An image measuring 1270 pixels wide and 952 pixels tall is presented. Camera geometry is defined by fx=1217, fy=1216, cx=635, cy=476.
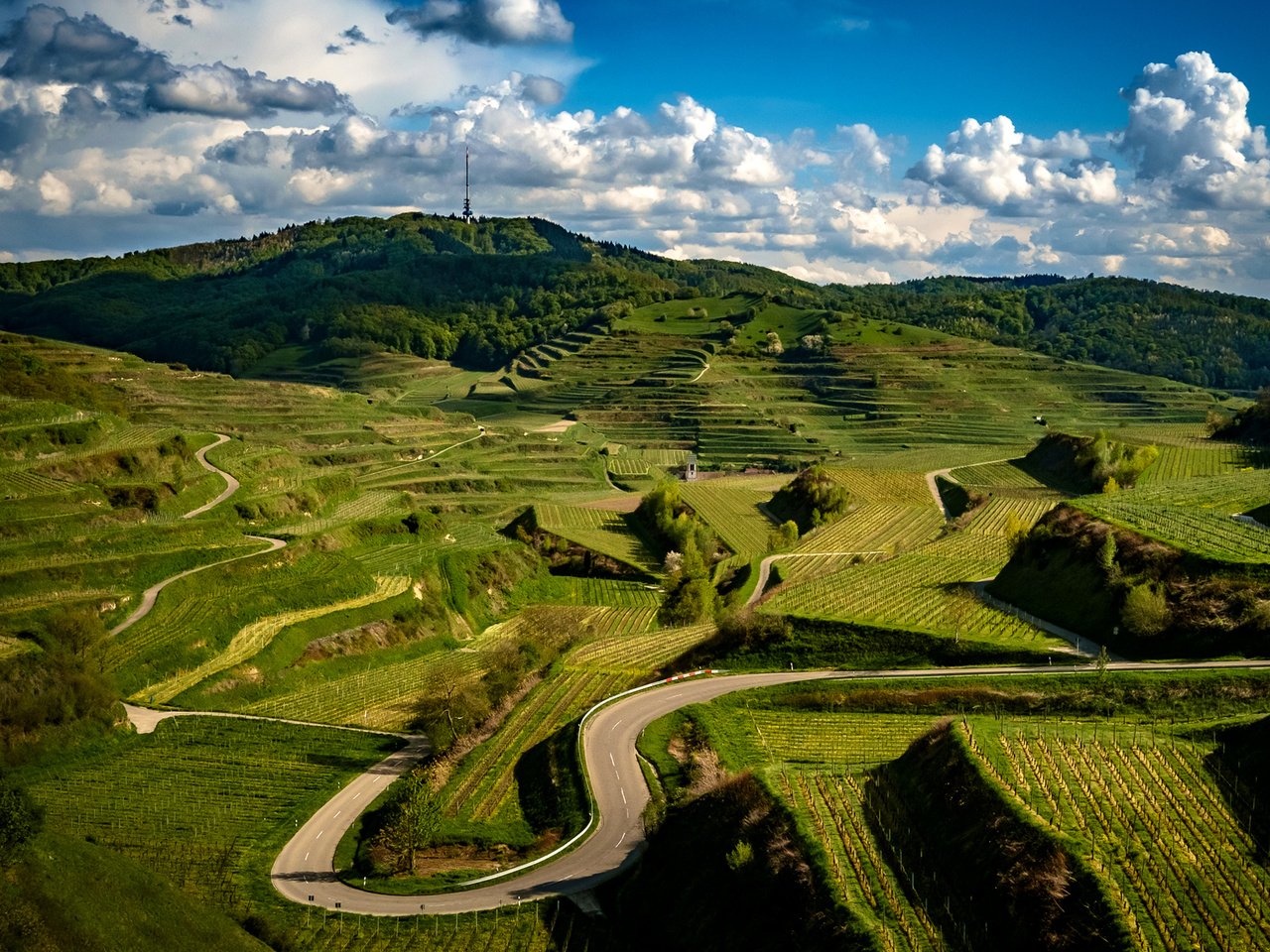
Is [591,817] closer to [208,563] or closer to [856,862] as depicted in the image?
[856,862]

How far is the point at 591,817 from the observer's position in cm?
4181

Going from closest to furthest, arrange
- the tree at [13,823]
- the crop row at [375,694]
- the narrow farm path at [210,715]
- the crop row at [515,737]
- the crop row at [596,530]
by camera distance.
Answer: the tree at [13,823]
the crop row at [515,737]
the narrow farm path at [210,715]
the crop row at [375,694]
the crop row at [596,530]

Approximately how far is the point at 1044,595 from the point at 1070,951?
123 feet

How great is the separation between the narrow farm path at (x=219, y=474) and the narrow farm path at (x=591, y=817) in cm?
4032

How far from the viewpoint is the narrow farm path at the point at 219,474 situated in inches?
3492

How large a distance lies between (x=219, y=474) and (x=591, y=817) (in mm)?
66615

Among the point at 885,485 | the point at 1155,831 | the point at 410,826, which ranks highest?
the point at 1155,831

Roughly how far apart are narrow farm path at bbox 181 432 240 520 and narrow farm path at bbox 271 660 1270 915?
40322 mm

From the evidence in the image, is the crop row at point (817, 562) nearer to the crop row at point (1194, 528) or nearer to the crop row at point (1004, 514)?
the crop row at point (1004, 514)

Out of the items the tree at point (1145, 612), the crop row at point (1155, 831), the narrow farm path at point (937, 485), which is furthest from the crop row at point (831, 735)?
the narrow farm path at point (937, 485)

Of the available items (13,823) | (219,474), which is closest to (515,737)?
(13,823)

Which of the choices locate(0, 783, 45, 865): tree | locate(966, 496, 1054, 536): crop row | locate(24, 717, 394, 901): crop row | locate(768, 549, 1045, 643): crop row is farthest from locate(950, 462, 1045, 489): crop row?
locate(0, 783, 45, 865): tree

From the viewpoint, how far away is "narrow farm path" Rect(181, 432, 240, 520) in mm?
88700

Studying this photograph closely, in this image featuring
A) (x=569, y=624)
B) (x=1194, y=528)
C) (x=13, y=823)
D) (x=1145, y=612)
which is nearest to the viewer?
(x=13, y=823)
